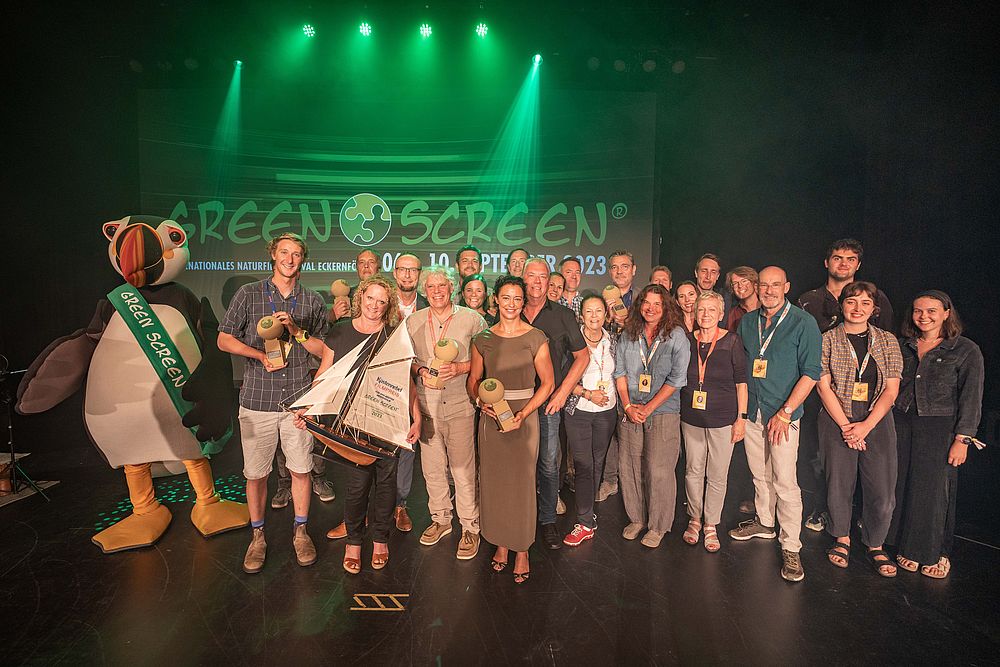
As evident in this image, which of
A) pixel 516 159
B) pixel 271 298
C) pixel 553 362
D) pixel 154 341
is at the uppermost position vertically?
pixel 516 159

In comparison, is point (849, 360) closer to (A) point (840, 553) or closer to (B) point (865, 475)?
(B) point (865, 475)

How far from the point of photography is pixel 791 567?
8.21 ft

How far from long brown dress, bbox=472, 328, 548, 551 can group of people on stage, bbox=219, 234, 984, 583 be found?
0.01 metres

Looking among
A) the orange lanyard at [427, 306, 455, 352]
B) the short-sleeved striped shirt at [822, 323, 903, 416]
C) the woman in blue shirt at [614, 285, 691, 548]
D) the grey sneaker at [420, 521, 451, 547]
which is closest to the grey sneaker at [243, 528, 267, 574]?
the grey sneaker at [420, 521, 451, 547]

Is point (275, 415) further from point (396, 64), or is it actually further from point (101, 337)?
point (396, 64)

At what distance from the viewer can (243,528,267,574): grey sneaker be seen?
2498 mm

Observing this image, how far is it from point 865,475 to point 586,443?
157 cm

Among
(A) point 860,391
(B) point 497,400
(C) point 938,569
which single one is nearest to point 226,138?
(B) point 497,400

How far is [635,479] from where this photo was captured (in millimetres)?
2873

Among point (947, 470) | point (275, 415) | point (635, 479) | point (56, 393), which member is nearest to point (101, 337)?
point (56, 393)

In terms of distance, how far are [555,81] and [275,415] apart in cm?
482

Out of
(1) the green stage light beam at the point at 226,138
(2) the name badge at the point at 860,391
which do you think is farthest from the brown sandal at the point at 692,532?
(1) the green stage light beam at the point at 226,138

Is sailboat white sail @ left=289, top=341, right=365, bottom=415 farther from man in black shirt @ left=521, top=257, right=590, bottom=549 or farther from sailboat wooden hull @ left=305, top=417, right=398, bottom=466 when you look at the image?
man in black shirt @ left=521, top=257, right=590, bottom=549

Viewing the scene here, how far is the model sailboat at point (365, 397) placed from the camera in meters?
2.16
